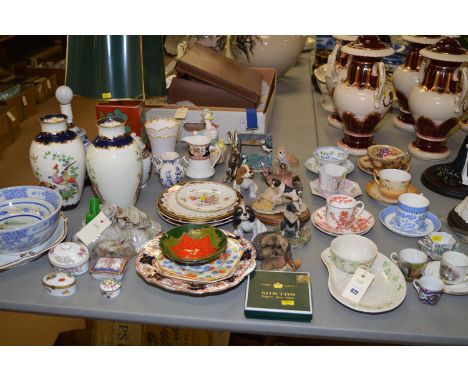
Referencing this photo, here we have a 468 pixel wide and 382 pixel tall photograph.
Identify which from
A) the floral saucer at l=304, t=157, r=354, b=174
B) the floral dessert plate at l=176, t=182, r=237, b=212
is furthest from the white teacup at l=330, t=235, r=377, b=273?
the floral saucer at l=304, t=157, r=354, b=174

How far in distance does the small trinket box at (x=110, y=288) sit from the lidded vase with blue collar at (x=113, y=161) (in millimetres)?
335

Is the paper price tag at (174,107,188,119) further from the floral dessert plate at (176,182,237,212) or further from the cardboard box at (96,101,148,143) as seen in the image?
the floral dessert plate at (176,182,237,212)

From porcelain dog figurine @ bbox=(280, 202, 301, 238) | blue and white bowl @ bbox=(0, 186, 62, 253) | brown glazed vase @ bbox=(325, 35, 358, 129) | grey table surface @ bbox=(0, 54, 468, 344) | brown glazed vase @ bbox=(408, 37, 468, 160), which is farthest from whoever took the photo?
brown glazed vase @ bbox=(325, 35, 358, 129)

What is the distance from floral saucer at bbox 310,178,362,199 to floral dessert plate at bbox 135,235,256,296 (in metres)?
0.41

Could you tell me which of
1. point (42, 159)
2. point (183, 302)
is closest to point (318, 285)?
point (183, 302)

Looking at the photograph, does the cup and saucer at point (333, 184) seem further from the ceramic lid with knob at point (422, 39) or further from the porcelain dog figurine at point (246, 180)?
the ceramic lid with knob at point (422, 39)

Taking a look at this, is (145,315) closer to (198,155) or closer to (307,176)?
(198,155)

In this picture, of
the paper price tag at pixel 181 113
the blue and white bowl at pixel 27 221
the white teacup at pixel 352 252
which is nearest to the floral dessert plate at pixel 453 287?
the white teacup at pixel 352 252

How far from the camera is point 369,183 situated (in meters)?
1.54

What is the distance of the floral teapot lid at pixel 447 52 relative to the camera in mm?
1552

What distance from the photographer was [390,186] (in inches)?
56.9

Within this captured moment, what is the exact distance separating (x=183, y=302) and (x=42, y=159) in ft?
1.96

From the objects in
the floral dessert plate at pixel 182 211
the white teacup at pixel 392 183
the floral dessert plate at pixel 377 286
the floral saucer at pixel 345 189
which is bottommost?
the floral dessert plate at pixel 377 286

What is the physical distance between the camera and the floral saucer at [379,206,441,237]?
130 centimetres
